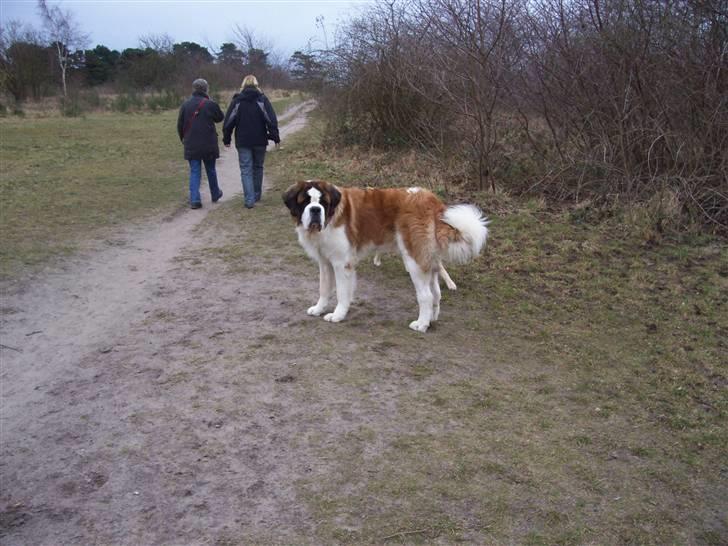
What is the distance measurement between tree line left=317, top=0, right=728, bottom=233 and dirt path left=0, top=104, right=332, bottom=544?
5742 millimetres

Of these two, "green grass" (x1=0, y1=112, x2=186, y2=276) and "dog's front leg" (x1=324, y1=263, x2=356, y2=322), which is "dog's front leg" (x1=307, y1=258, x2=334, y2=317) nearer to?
"dog's front leg" (x1=324, y1=263, x2=356, y2=322)

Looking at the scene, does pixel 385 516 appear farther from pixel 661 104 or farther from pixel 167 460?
pixel 661 104

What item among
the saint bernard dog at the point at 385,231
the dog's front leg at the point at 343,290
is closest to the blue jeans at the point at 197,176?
the saint bernard dog at the point at 385,231

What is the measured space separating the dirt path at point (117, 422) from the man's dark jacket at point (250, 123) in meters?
4.14

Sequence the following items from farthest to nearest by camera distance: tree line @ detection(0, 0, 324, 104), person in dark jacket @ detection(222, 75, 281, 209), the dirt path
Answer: tree line @ detection(0, 0, 324, 104) → person in dark jacket @ detection(222, 75, 281, 209) → the dirt path

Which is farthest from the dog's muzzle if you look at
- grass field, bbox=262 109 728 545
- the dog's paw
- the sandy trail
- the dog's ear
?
the sandy trail

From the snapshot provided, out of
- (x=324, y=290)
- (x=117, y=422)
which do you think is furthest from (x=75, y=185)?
(x=117, y=422)

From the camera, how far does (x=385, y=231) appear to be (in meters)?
6.14

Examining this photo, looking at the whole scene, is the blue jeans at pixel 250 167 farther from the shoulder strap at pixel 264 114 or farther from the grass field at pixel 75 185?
the grass field at pixel 75 185

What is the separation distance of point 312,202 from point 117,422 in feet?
7.92

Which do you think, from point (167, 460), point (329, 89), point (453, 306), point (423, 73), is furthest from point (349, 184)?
point (167, 460)

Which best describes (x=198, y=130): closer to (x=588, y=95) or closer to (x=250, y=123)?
(x=250, y=123)

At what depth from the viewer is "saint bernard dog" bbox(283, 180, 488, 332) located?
228 inches

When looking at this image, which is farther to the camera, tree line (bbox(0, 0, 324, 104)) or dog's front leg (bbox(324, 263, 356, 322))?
tree line (bbox(0, 0, 324, 104))
